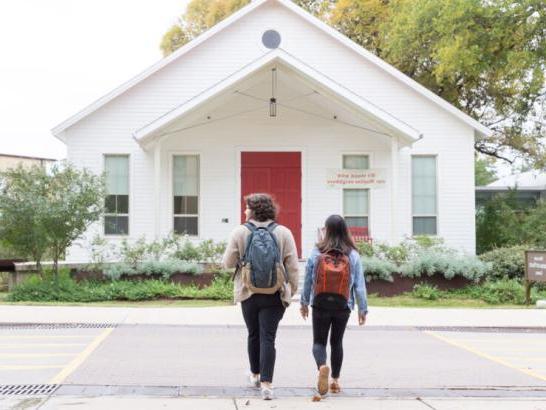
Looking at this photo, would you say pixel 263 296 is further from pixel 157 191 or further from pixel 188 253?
pixel 157 191

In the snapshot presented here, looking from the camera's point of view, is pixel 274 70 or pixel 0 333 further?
pixel 274 70

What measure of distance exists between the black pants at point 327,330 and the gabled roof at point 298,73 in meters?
12.1

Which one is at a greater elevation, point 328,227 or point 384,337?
point 328,227

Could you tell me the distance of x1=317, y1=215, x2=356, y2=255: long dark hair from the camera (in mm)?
8047

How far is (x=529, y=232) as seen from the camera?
23.7 metres

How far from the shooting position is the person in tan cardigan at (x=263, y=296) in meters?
7.86

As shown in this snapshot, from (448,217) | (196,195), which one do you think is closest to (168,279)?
(196,195)

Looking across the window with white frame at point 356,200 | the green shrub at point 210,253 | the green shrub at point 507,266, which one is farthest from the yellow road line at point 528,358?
the window with white frame at point 356,200

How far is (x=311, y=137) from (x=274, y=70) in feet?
7.63

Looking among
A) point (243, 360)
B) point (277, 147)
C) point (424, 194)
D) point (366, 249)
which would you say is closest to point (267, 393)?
point (243, 360)

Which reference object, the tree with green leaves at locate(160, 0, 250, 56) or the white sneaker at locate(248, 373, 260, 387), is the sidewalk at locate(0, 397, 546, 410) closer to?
the white sneaker at locate(248, 373, 260, 387)

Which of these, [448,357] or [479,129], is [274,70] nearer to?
[479,129]

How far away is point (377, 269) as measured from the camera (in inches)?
717

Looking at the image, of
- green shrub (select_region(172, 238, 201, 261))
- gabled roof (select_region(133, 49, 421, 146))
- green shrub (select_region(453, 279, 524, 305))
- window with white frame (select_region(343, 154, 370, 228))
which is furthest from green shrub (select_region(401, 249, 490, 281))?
green shrub (select_region(172, 238, 201, 261))
